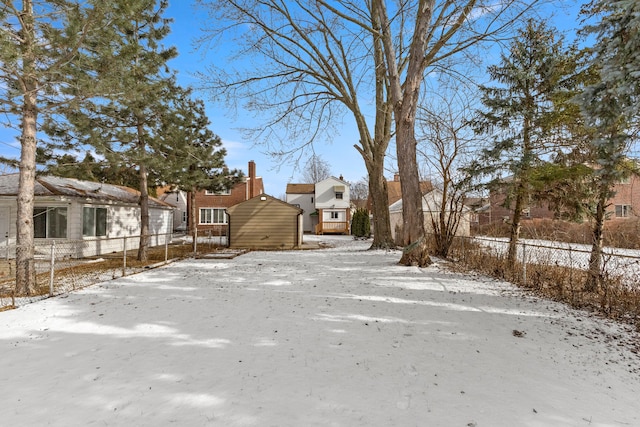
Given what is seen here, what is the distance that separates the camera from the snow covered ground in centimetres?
265

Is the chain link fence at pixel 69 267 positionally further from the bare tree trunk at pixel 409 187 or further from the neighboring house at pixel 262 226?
the bare tree trunk at pixel 409 187

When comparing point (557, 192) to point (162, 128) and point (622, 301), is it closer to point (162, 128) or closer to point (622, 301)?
point (622, 301)

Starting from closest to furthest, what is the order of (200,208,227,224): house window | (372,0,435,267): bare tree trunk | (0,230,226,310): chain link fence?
(0,230,226,310): chain link fence → (372,0,435,267): bare tree trunk → (200,208,227,224): house window

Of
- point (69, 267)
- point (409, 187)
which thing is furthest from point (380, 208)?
point (69, 267)

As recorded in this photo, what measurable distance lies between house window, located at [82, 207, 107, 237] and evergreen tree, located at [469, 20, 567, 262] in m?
15.3

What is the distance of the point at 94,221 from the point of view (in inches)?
578

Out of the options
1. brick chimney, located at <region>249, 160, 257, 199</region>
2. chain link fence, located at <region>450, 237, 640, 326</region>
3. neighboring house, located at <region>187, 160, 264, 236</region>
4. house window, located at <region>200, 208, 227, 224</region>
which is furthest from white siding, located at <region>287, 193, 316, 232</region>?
chain link fence, located at <region>450, 237, 640, 326</region>

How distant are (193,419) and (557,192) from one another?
37.7ft

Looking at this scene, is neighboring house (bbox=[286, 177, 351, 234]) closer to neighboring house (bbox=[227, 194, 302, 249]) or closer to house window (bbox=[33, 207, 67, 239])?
neighboring house (bbox=[227, 194, 302, 249])

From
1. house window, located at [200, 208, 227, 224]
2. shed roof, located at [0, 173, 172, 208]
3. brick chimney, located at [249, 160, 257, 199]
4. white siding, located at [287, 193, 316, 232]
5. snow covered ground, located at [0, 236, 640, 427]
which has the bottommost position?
snow covered ground, located at [0, 236, 640, 427]

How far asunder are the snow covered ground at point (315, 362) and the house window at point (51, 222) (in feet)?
30.1

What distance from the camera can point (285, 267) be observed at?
10383 millimetres

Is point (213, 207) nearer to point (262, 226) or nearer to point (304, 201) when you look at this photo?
point (304, 201)

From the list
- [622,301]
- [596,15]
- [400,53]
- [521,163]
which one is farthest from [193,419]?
[400,53]
